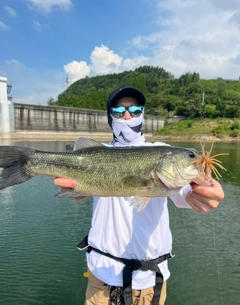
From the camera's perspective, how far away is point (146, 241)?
3.25m

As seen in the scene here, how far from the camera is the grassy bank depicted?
87.5 metres

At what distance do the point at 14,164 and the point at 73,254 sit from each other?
7669 millimetres

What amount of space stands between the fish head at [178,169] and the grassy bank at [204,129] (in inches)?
3309

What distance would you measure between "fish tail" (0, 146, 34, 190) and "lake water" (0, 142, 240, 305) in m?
5.72

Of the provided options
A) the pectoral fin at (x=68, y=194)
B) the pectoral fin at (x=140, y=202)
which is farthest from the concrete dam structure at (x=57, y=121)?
the pectoral fin at (x=140, y=202)

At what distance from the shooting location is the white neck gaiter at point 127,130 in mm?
→ 3895

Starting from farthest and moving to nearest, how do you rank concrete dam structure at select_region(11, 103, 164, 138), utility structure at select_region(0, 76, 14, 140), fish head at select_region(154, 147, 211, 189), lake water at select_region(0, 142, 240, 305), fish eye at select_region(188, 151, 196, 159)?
concrete dam structure at select_region(11, 103, 164, 138) → utility structure at select_region(0, 76, 14, 140) → lake water at select_region(0, 142, 240, 305) → fish eye at select_region(188, 151, 196, 159) → fish head at select_region(154, 147, 211, 189)

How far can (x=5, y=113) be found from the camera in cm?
6241

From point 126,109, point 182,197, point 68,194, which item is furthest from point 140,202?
point 126,109

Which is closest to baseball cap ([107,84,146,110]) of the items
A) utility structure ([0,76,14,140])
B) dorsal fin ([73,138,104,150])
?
dorsal fin ([73,138,104,150])

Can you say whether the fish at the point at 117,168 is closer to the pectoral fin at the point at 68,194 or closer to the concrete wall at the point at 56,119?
the pectoral fin at the point at 68,194

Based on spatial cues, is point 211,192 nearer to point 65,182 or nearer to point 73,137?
point 65,182

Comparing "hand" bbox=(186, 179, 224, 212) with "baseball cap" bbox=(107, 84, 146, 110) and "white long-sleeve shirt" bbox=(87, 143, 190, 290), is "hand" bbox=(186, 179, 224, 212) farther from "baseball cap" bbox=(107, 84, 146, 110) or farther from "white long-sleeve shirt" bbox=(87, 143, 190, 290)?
"baseball cap" bbox=(107, 84, 146, 110)

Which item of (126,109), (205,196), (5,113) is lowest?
(205,196)
